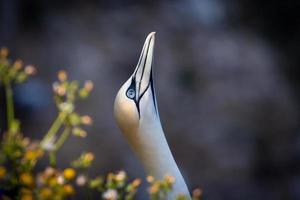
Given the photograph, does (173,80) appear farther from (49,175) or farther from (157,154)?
(49,175)

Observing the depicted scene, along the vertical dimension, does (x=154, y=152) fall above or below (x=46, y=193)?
above

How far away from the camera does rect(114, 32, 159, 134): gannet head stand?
1630 mm

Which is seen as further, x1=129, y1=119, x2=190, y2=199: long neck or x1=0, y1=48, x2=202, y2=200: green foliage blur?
x1=129, y1=119, x2=190, y2=199: long neck

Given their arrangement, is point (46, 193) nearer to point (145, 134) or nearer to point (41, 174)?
point (41, 174)

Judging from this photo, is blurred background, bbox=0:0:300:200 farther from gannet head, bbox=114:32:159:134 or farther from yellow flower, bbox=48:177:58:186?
yellow flower, bbox=48:177:58:186

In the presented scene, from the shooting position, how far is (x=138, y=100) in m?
1.67

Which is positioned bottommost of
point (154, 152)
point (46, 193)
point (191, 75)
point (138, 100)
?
point (46, 193)

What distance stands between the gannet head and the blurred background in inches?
106

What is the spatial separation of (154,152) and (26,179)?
56cm

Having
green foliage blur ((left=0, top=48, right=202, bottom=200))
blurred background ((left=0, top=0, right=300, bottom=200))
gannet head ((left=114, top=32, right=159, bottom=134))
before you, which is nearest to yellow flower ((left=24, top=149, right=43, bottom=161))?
green foliage blur ((left=0, top=48, right=202, bottom=200))

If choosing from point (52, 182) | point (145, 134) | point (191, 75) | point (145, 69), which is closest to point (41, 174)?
A: point (52, 182)

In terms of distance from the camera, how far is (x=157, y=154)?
5.39ft

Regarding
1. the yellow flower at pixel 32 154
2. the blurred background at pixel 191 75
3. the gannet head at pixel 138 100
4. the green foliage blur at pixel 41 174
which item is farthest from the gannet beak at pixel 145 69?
the blurred background at pixel 191 75

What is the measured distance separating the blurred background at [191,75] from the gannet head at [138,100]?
2.68m
